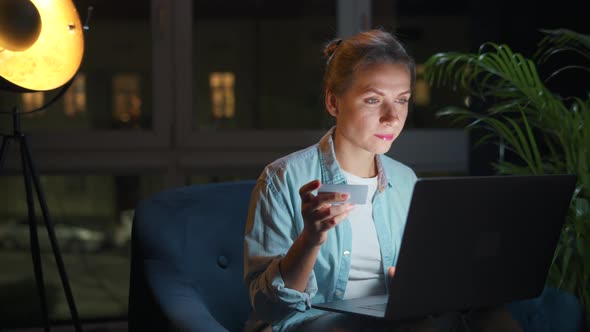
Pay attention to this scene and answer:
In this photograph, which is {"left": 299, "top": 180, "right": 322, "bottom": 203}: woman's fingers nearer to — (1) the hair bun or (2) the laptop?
(2) the laptop

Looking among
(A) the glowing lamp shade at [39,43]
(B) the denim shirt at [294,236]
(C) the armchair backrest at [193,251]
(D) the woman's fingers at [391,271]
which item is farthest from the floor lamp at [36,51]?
(D) the woman's fingers at [391,271]

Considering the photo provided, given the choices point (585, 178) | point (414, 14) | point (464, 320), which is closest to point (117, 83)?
point (414, 14)

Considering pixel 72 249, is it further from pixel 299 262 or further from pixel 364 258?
pixel 299 262

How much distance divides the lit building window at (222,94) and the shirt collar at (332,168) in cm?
189

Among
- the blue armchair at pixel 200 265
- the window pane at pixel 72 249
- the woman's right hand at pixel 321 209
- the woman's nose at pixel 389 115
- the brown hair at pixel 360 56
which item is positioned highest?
the brown hair at pixel 360 56

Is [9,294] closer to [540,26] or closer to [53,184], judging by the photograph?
[53,184]

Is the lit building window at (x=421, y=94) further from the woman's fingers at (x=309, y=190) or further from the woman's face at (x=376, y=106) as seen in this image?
the woman's fingers at (x=309, y=190)

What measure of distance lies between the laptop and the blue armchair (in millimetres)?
204

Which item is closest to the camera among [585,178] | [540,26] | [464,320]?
[464,320]

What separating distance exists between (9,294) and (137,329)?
1937 mm

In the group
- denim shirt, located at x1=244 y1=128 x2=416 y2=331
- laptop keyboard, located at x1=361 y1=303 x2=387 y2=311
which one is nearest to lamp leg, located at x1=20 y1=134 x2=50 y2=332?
denim shirt, located at x1=244 y1=128 x2=416 y2=331

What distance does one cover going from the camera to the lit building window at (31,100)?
131 inches

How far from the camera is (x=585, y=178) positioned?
7.31 ft

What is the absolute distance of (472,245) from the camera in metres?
1.28
